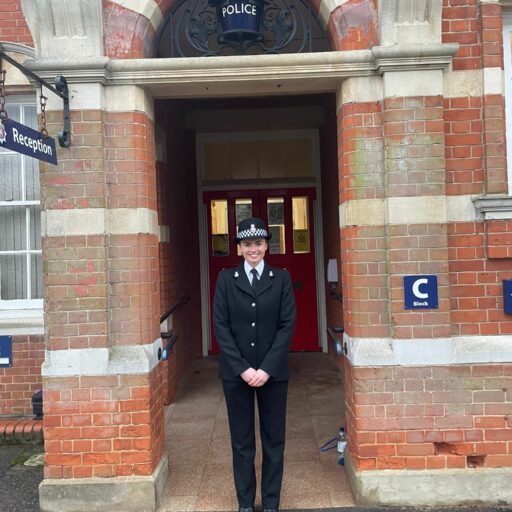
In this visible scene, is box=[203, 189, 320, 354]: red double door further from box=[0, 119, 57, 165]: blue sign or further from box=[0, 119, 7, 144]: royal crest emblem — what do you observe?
box=[0, 119, 7, 144]: royal crest emblem

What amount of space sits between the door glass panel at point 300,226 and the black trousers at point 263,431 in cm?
455

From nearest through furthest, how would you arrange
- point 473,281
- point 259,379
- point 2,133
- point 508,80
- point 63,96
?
point 2,133 → point 259,379 → point 63,96 → point 473,281 → point 508,80

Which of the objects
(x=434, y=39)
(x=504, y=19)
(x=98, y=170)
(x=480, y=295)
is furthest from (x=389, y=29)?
(x=98, y=170)

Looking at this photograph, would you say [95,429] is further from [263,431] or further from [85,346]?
[263,431]

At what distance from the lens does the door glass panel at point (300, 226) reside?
26.3 feet

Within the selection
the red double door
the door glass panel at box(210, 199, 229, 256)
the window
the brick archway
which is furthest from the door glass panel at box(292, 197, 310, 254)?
the brick archway

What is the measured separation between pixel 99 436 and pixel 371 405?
2024 millimetres

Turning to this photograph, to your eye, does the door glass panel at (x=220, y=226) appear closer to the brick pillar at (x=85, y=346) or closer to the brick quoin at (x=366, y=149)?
the brick pillar at (x=85, y=346)

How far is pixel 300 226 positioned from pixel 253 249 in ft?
14.8

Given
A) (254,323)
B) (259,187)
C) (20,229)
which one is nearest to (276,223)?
(259,187)

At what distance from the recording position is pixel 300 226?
8055mm

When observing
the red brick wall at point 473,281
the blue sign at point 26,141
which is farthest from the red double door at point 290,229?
the blue sign at point 26,141

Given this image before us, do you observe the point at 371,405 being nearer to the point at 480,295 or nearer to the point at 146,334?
the point at 480,295

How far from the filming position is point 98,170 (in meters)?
3.83
